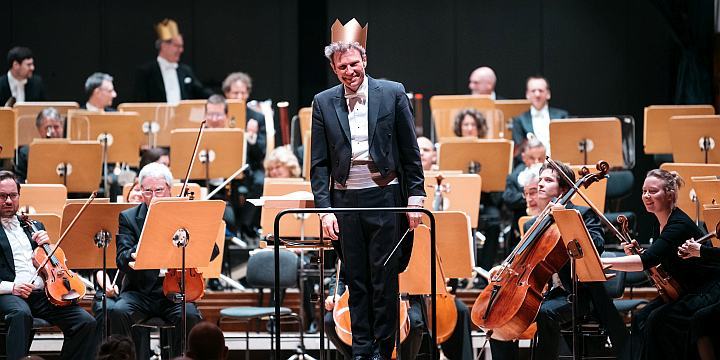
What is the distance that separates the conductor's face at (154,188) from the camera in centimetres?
620

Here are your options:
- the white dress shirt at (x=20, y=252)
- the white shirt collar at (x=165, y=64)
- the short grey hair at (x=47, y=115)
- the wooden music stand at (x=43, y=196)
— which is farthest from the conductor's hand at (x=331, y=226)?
the white shirt collar at (x=165, y=64)

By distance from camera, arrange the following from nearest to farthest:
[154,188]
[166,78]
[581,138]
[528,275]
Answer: [528,275] < [154,188] < [581,138] < [166,78]

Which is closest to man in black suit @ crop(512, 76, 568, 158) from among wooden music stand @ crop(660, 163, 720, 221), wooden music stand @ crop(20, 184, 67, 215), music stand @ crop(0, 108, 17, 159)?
wooden music stand @ crop(660, 163, 720, 221)

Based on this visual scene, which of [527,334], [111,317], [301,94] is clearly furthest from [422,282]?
[301,94]

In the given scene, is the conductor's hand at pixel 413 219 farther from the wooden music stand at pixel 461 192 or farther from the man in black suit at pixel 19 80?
the man in black suit at pixel 19 80

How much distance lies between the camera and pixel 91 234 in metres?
Answer: 6.14

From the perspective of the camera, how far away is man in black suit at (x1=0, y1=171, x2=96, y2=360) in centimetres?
596

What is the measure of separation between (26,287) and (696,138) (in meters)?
4.22

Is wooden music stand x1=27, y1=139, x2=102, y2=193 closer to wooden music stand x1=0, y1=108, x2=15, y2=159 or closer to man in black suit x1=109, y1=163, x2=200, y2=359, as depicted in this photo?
wooden music stand x1=0, y1=108, x2=15, y2=159

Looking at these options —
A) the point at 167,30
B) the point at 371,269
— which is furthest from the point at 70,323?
the point at 167,30

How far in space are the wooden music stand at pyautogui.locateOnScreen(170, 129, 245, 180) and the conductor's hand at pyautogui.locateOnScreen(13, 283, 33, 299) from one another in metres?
2.10

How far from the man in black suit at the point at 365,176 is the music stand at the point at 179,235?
0.91 meters

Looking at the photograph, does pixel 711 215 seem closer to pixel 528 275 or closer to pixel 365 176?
pixel 528 275

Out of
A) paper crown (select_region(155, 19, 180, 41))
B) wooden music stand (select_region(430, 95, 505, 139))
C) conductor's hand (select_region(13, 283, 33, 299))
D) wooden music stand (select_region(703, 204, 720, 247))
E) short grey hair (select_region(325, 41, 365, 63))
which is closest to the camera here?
short grey hair (select_region(325, 41, 365, 63))
